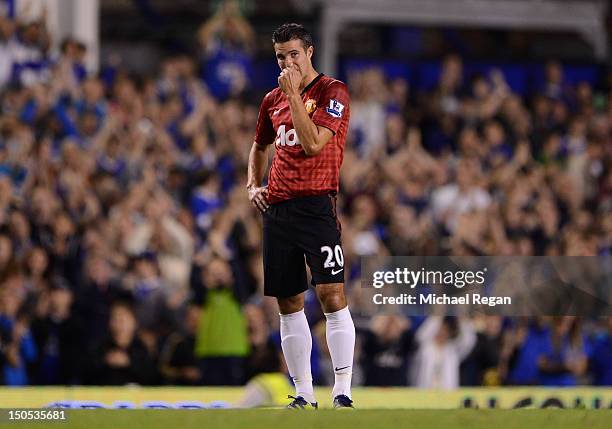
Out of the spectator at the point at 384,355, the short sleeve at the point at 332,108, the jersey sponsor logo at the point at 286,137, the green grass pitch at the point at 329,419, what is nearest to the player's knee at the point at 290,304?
the jersey sponsor logo at the point at 286,137

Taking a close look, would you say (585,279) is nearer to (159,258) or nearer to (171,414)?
(159,258)

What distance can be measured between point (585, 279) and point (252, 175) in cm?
533

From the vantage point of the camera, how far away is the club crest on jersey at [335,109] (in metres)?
8.50

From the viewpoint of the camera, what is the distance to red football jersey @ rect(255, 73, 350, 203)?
8.53m

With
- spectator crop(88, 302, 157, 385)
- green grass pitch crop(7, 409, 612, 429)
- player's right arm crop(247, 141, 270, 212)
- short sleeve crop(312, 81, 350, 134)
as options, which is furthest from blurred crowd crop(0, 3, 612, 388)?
green grass pitch crop(7, 409, 612, 429)

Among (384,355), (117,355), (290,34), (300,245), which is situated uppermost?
(290,34)

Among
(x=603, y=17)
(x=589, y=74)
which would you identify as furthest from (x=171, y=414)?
(x=603, y=17)

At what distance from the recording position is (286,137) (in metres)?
8.62

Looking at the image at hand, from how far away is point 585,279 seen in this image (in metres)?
13.4

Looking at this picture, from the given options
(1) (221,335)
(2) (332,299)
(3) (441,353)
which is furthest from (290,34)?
(3) (441,353)

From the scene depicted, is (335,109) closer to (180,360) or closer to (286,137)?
(286,137)

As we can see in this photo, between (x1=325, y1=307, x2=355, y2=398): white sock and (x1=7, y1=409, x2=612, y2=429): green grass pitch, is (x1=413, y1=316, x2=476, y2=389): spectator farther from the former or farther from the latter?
(x1=7, y1=409, x2=612, y2=429): green grass pitch

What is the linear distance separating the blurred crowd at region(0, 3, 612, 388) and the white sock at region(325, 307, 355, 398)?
5.24 m

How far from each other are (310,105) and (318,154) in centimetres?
31
